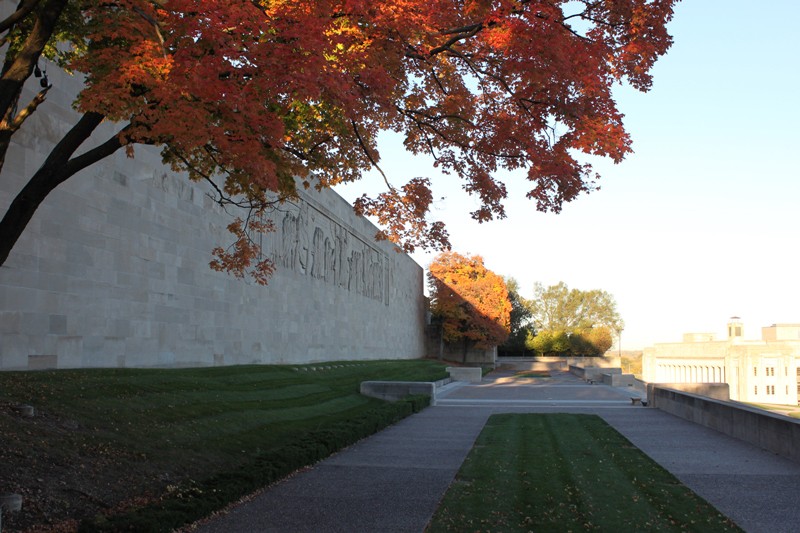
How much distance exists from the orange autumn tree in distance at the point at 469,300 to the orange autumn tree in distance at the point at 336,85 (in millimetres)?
57828

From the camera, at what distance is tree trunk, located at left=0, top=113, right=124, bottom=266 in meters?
7.35

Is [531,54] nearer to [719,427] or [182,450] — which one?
[182,450]

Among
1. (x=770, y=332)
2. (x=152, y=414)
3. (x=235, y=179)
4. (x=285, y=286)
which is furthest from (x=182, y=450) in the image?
(x=770, y=332)

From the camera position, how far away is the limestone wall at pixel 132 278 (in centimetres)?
1243

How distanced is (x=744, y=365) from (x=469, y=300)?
26269 mm

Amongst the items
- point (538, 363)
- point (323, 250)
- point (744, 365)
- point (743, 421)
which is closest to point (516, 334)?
point (538, 363)

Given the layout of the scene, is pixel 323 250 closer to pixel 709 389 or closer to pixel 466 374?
pixel 466 374

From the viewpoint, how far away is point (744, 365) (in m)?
64.2

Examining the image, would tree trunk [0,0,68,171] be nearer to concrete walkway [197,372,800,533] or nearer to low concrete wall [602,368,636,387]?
concrete walkway [197,372,800,533]

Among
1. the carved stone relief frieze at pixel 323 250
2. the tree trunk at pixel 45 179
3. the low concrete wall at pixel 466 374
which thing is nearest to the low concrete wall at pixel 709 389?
the carved stone relief frieze at pixel 323 250

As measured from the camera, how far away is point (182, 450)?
981 cm

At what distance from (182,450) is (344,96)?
18.7 ft

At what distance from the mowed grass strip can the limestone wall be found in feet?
26.3

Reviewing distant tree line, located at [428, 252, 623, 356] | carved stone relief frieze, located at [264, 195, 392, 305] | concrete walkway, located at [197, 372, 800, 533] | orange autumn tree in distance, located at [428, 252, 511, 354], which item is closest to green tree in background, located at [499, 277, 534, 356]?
distant tree line, located at [428, 252, 623, 356]
